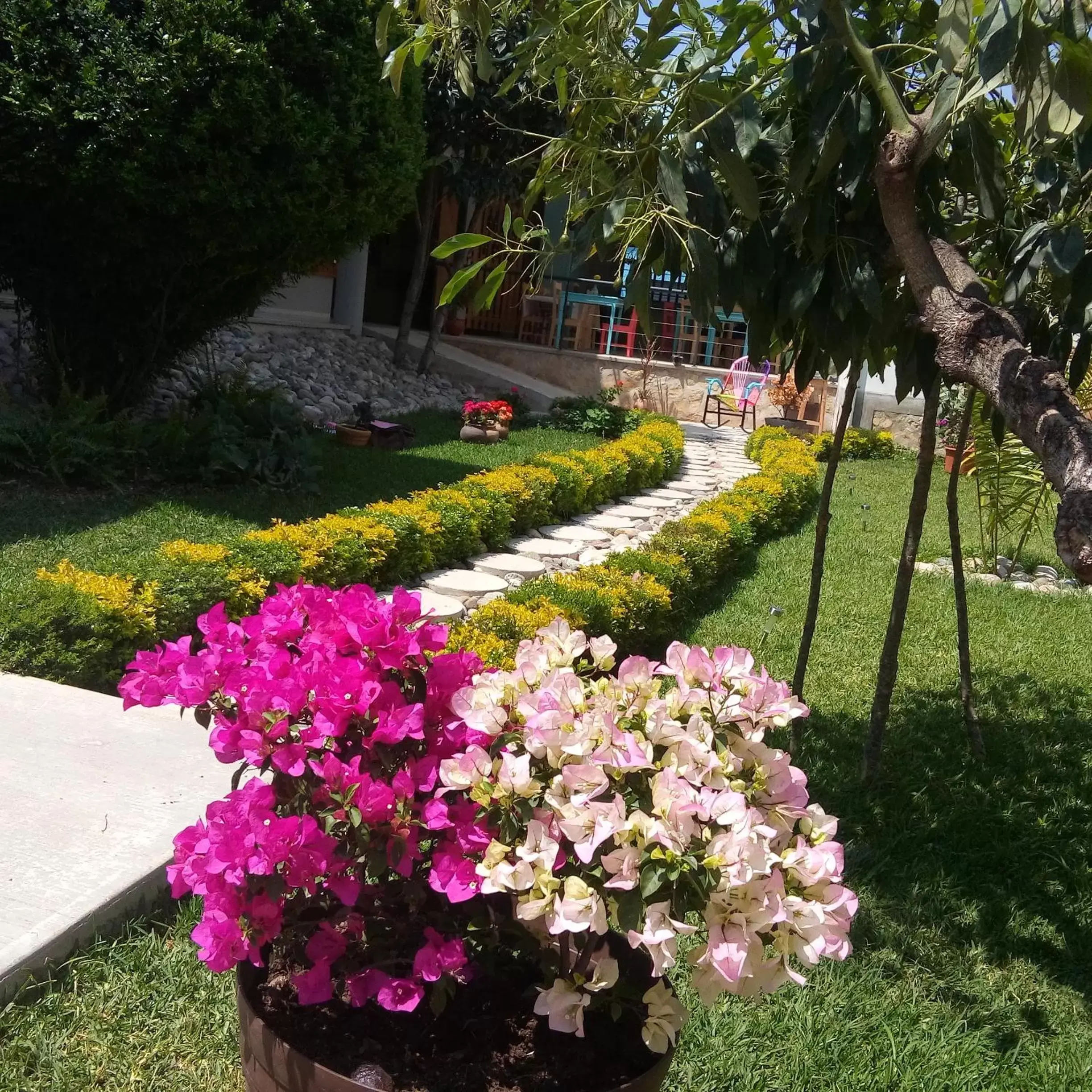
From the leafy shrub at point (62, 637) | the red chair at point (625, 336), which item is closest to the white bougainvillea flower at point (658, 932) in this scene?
the leafy shrub at point (62, 637)

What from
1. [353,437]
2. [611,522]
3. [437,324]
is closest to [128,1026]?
[611,522]

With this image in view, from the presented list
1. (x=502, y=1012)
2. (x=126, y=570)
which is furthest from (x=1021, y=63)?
(x=126, y=570)

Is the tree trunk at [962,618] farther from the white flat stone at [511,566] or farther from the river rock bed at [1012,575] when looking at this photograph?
the river rock bed at [1012,575]

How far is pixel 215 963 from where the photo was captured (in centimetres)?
151

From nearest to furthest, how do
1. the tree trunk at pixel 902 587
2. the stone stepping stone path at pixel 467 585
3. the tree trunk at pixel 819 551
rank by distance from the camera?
the tree trunk at pixel 902 587 → the tree trunk at pixel 819 551 → the stone stepping stone path at pixel 467 585

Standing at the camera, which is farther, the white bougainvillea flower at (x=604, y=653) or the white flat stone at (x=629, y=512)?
the white flat stone at (x=629, y=512)

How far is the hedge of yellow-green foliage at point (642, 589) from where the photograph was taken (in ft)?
14.0

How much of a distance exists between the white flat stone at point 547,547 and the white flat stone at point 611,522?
27.8 inches

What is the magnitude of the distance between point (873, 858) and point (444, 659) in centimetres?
196

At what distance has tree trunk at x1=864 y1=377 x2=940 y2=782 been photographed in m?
3.33

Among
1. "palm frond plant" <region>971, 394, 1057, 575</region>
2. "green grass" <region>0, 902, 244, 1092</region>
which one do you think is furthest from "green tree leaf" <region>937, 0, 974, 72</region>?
"palm frond plant" <region>971, 394, 1057, 575</region>

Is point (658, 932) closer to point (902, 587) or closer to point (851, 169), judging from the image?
point (851, 169)

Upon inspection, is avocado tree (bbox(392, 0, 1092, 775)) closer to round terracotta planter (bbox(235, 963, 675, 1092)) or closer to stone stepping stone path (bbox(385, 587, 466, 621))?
round terracotta planter (bbox(235, 963, 675, 1092))

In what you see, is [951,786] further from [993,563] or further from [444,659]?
[993,563]
